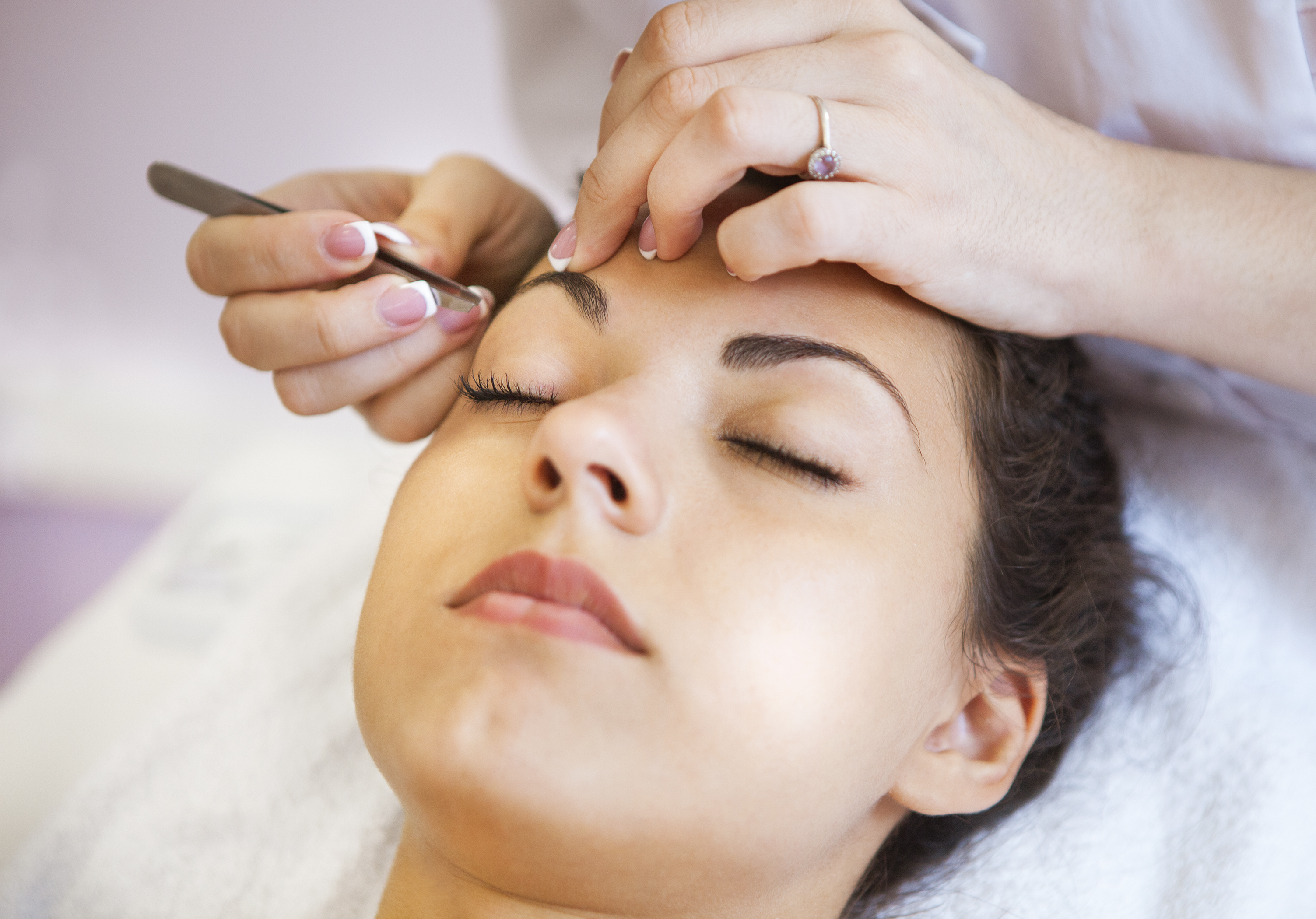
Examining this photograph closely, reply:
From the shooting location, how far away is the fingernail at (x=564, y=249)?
88cm

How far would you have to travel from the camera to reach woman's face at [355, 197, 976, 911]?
2.25ft

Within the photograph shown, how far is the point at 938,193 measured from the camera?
2.56 ft

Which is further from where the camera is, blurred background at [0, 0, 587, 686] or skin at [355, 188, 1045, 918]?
blurred background at [0, 0, 587, 686]

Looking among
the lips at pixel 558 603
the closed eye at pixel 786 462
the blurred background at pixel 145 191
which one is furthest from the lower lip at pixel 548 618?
the blurred background at pixel 145 191

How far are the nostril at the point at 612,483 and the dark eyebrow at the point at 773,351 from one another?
15 centimetres

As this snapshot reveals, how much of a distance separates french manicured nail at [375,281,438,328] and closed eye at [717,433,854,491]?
359 millimetres

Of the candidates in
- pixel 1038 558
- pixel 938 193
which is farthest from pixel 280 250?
pixel 1038 558

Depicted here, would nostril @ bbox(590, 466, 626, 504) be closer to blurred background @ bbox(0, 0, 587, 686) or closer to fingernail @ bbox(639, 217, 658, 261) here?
fingernail @ bbox(639, 217, 658, 261)

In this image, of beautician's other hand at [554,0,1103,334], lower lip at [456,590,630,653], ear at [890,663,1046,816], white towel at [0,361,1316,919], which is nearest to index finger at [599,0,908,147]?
beautician's other hand at [554,0,1103,334]

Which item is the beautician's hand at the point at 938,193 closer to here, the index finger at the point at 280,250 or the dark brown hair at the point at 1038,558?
the dark brown hair at the point at 1038,558

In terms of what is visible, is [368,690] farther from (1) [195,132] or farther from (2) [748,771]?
(1) [195,132]

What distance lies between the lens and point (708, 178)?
2.43 feet

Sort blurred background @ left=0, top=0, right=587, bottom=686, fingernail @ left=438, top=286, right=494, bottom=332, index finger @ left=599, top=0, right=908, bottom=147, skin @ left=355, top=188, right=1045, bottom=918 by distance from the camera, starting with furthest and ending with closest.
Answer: blurred background @ left=0, top=0, right=587, bottom=686 → fingernail @ left=438, top=286, right=494, bottom=332 → index finger @ left=599, top=0, right=908, bottom=147 → skin @ left=355, top=188, right=1045, bottom=918

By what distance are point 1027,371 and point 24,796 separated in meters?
1.58
